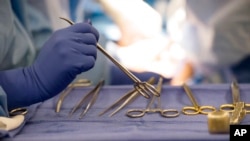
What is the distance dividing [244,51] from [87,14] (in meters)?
0.55

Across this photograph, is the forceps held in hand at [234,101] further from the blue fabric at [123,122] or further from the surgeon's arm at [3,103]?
the surgeon's arm at [3,103]

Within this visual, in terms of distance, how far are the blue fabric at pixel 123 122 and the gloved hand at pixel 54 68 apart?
70mm

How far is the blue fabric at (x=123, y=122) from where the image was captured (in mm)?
789

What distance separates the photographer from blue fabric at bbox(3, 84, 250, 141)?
789mm

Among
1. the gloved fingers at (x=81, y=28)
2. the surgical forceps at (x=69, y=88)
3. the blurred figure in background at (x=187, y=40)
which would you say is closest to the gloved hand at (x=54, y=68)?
the gloved fingers at (x=81, y=28)

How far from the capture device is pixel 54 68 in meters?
0.92

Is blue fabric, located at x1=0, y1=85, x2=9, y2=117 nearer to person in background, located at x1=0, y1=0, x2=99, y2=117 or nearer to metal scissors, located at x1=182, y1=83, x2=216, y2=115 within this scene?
person in background, located at x1=0, y1=0, x2=99, y2=117

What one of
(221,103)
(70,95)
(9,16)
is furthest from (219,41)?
(9,16)

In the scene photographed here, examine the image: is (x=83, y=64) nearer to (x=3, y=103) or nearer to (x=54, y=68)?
(x=54, y=68)

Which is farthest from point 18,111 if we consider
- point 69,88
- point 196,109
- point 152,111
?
point 196,109

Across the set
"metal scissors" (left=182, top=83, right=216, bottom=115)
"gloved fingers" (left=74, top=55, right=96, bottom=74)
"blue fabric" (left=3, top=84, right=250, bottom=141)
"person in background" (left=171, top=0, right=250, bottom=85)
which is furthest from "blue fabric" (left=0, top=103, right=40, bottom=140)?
"person in background" (left=171, top=0, right=250, bottom=85)

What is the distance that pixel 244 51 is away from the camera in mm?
1379

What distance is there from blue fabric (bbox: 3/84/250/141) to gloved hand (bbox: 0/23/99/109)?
70 mm

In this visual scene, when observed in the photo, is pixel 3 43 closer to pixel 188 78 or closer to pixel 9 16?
pixel 9 16
